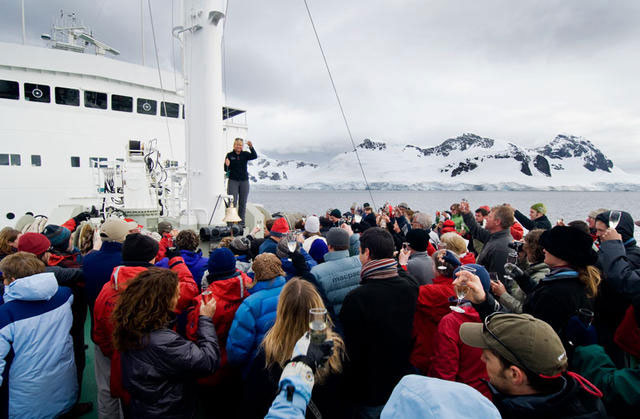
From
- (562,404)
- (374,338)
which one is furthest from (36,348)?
(562,404)

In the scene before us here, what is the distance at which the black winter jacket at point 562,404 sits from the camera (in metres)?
1.28

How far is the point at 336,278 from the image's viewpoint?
303 cm

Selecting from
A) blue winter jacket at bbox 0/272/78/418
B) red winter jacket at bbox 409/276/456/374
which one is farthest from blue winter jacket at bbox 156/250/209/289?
red winter jacket at bbox 409/276/456/374

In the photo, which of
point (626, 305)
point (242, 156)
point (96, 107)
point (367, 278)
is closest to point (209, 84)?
point (242, 156)

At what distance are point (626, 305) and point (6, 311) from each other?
4629mm

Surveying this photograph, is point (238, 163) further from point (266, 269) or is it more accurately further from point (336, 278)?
point (266, 269)

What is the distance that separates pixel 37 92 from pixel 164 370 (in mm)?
15577

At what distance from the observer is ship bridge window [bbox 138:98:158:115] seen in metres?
14.5

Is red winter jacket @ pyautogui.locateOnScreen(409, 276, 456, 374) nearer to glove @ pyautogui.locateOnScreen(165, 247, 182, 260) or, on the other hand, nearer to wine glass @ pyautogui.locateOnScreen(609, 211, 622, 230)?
wine glass @ pyautogui.locateOnScreen(609, 211, 622, 230)

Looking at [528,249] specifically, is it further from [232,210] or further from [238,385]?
[232,210]

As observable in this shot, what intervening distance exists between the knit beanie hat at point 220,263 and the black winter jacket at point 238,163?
4811 mm

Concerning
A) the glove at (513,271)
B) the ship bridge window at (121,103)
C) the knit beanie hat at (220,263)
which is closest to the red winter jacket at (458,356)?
the glove at (513,271)

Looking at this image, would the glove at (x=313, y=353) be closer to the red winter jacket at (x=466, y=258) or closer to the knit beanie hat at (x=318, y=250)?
the knit beanie hat at (x=318, y=250)

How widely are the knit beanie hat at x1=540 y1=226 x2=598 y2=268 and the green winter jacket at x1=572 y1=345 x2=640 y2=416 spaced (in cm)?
67
